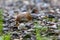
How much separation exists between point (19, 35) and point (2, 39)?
467mm

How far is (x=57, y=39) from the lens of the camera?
2.59m

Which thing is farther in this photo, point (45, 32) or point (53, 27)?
point (53, 27)

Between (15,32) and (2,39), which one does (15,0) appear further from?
(2,39)

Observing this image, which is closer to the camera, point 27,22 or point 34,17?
point 27,22

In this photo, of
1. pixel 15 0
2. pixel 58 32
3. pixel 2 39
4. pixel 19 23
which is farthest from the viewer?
pixel 15 0

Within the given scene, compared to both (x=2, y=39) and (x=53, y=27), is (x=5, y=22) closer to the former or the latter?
(x=53, y=27)

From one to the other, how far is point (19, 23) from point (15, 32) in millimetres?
411

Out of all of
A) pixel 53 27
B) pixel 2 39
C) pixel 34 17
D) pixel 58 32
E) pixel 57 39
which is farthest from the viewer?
pixel 34 17

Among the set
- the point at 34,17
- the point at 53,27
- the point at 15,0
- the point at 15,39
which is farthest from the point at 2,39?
the point at 15,0

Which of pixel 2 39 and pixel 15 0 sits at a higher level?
pixel 2 39

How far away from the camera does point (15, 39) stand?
2729 millimetres

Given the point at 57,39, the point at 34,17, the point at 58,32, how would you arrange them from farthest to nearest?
the point at 34,17 < the point at 58,32 < the point at 57,39

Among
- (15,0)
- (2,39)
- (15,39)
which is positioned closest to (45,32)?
(15,39)

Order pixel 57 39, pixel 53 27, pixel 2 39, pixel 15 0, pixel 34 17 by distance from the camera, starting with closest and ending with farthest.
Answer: pixel 2 39 → pixel 57 39 → pixel 53 27 → pixel 34 17 → pixel 15 0
